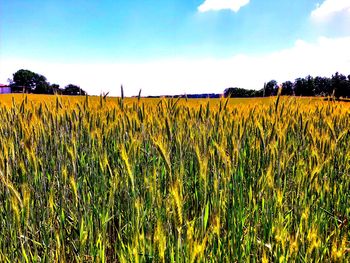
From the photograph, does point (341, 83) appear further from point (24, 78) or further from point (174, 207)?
point (24, 78)

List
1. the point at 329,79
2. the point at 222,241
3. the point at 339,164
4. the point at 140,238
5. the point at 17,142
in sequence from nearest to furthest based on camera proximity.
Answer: the point at 140,238 → the point at 222,241 → the point at 17,142 → the point at 339,164 → the point at 329,79

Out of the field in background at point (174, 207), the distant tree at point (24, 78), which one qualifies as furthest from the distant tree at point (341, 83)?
the distant tree at point (24, 78)

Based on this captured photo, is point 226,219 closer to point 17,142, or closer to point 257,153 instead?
point 257,153

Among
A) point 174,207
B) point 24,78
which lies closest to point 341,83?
point 174,207

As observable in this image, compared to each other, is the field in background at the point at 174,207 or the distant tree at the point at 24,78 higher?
the distant tree at the point at 24,78

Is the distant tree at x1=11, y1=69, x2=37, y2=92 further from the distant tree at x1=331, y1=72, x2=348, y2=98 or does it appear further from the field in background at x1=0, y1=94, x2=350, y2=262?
the field in background at x1=0, y1=94, x2=350, y2=262

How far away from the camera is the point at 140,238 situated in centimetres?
93

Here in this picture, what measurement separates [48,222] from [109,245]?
0.27m

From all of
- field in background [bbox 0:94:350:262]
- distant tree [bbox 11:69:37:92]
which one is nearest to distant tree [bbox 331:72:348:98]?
field in background [bbox 0:94:350:262]

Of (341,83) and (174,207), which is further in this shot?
(341,83)

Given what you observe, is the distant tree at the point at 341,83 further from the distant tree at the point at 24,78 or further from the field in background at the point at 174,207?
the distant tree at the point at 24,78

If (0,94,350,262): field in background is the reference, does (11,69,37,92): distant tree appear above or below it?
above

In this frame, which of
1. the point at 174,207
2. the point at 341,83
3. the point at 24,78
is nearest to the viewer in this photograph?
the point at 174,207

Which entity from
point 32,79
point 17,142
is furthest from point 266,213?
point 32,79
